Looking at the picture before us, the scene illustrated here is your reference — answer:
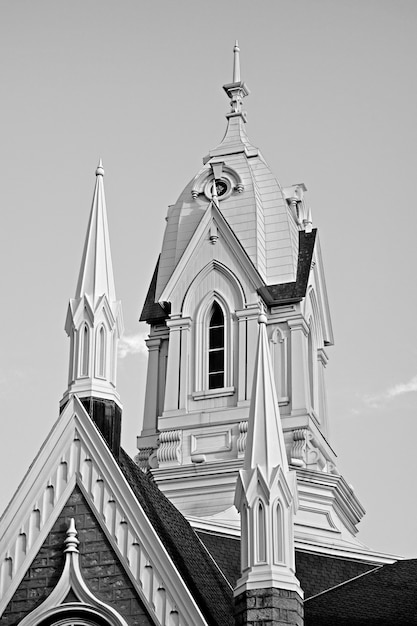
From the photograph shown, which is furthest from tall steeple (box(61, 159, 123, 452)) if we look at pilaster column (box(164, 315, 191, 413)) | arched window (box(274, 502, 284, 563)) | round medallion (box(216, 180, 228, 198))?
round medallion (box(216, 180, 228, 198))

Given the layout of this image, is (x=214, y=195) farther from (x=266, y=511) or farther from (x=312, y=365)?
(x=266, y=511)

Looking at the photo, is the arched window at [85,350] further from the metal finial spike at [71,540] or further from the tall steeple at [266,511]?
the tall steeple at [266,511]

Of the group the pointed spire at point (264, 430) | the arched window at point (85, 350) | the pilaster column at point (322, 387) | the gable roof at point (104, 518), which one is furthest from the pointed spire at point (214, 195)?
the pointed spire at point (264, 430)

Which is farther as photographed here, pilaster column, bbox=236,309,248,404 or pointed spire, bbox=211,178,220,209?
pointed spire, bbox=211,178,220,209

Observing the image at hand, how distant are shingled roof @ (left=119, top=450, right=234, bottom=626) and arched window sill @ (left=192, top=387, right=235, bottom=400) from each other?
667 centimetres

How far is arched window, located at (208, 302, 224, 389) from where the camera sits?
113 feet

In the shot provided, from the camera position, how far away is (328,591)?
27.3 metres

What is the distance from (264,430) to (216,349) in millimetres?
12089

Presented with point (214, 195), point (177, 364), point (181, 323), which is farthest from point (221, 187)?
point (177, 364)

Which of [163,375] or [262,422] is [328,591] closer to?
[262,422]

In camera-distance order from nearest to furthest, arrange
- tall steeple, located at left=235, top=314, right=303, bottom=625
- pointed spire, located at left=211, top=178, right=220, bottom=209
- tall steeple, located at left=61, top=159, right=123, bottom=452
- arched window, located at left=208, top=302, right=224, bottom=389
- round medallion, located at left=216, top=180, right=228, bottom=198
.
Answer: tall steeple, located at left=235, top=314, right=303, bottom=625
tall steeple, located at left=61, top=159, right=123, bottom=452
arched window, located at left=208, top=302, right=224, bottom=389
pointed spire, located at left=211, top=178, right=220, bottom=209
round medallion, located at left=216, top=180, right=228, bottom=198

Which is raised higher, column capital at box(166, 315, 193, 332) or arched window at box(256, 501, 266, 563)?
column capital at box(166, 315, 193, 332)

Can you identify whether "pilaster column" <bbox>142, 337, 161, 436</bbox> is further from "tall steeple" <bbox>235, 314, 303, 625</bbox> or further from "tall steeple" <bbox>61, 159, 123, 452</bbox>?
"tall steeple" <bbox>235, 314, 303, 625</bbox>

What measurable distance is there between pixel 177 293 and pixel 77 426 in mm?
11924
